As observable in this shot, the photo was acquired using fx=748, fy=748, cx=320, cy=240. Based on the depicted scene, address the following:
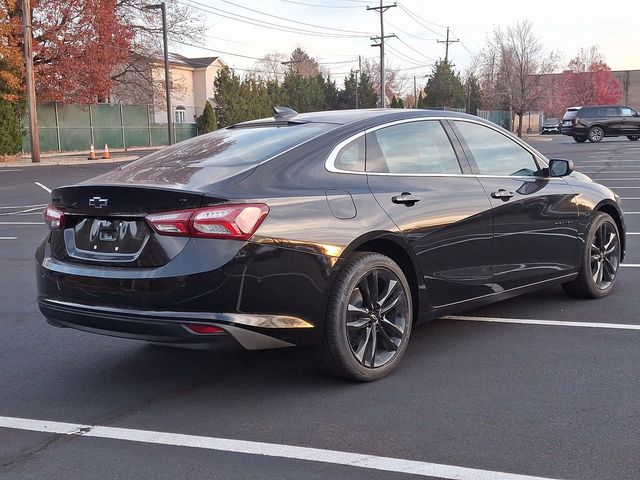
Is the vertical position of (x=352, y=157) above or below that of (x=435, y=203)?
above

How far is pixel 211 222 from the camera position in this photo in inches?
152

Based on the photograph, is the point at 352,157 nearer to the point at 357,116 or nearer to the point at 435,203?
the point at 357,116

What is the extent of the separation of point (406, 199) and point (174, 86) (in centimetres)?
4413

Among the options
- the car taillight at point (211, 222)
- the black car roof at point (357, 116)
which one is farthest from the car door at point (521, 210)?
the car taillight at point (211, 222)

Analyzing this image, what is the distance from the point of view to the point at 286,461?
3.42m

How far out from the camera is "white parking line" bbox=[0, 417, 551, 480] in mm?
3266

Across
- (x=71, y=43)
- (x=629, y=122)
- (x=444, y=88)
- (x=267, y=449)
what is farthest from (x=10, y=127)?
(x=444, y=88)

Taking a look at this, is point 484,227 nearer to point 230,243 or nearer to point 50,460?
point 230,243

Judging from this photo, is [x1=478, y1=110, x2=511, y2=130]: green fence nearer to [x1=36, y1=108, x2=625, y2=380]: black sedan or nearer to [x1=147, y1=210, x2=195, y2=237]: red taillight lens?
[x1=36, y1=108, x2=625, y2=380]: black sedan

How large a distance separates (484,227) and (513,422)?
1739mm

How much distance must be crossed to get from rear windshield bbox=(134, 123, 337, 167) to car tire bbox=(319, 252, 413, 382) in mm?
826

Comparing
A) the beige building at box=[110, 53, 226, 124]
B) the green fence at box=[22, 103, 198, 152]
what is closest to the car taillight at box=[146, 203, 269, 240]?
the green fence at box=[22, 103, 198, 152]

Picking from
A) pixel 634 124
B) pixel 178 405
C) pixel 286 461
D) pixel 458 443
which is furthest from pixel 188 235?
pixel 634 124

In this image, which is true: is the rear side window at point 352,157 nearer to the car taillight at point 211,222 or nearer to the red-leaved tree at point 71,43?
the car taillight at point 211,222
